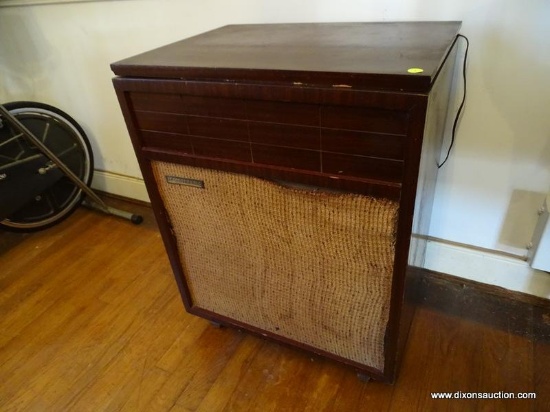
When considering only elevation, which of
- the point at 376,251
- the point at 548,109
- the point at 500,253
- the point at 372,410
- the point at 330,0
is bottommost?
the point at 372,410

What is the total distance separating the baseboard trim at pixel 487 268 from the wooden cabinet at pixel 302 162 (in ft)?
1.60

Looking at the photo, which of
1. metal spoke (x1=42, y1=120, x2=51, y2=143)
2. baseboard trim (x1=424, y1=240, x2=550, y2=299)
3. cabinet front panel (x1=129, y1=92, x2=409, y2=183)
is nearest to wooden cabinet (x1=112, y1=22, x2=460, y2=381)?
cabinet front panel (x1=129, y1=92, x2=409, y2=183)

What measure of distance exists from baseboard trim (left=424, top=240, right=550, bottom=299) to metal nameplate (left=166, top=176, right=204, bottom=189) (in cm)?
77

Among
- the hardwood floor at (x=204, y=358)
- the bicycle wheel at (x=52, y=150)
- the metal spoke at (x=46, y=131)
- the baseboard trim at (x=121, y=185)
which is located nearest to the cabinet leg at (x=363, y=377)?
the hardwood floor at (x=204, y=358)

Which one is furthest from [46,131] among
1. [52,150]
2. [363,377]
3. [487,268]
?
[487,268]

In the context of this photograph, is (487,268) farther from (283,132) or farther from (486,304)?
(283,132)

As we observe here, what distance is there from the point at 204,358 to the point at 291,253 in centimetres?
48

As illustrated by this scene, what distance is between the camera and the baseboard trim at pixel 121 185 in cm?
176

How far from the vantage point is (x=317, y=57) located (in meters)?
0.68

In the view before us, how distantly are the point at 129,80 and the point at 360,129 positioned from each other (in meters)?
0.45

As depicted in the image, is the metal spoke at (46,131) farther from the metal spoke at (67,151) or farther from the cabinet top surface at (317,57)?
the cabinet top surface at (317,57)

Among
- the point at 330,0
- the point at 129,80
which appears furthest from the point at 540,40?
the point at 129,80

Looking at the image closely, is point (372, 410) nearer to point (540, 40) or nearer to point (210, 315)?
point (210, 315)

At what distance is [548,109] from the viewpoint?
0.92 metres
